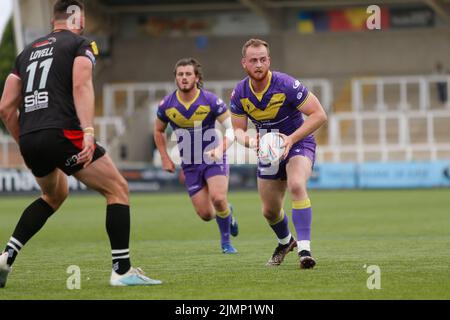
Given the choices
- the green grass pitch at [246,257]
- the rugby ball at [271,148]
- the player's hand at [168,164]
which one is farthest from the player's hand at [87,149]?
the player's hand at [168,164]

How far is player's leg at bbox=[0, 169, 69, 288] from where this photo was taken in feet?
28.4

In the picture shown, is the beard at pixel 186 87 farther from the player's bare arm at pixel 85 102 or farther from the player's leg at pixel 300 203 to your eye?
the player's bare arm at pixel 85 102

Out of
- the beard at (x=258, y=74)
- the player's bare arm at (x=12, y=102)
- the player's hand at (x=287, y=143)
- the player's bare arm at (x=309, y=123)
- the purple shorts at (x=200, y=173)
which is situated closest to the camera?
the player's bare arm at (x=12, y=102)

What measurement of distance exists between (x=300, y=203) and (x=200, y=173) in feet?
12.0

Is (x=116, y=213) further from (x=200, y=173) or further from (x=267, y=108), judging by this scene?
(x=200, y=173)

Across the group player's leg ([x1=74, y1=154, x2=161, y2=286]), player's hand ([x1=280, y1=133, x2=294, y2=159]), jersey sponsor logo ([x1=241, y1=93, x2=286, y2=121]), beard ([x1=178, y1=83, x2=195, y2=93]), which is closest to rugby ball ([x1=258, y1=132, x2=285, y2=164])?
player's hand ([x1=280, y1=133, x2=294, y2=159])

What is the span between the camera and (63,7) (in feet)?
27.6

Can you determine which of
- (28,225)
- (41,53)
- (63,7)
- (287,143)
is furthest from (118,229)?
(287,143)

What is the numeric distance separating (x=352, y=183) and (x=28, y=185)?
36.6 ft

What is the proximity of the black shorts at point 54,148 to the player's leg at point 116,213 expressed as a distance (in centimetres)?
13

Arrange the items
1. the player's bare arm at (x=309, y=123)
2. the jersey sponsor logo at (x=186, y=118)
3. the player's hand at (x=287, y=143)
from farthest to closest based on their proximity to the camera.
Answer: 1. the jersey sponsor logo at (x=186, y=118)
2. the player's bare arm at (x=309, y=123)
3. the player's hand at (x=287, y=143)

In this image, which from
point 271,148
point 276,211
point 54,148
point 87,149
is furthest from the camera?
point 276,211

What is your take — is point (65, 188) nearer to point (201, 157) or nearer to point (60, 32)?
point (60, 32)

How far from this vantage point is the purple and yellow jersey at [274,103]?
10.3 meters
